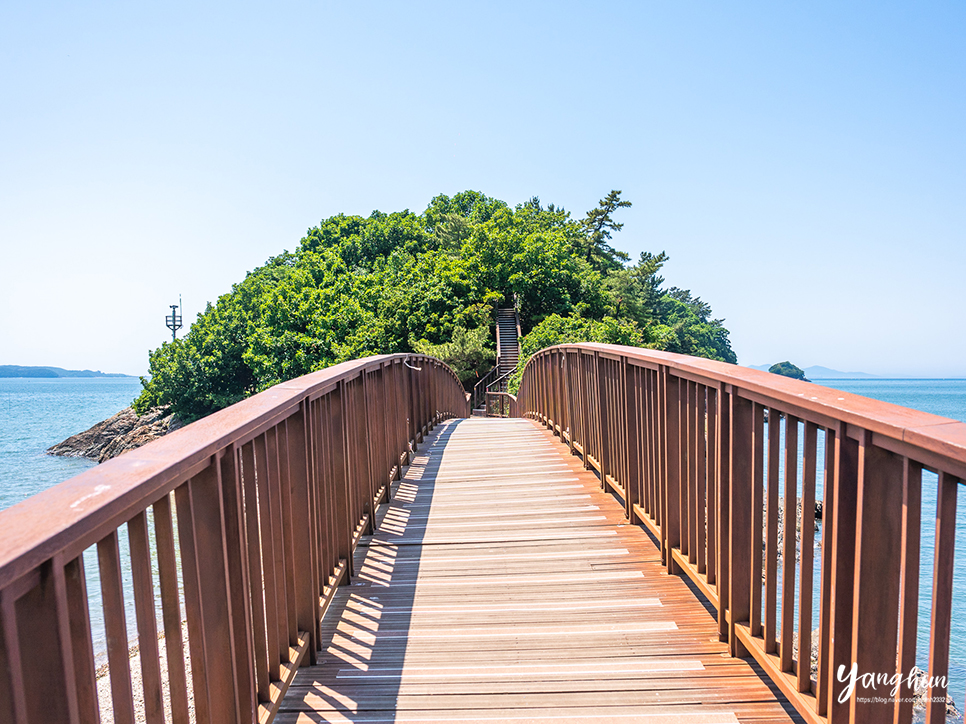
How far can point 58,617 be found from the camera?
3.44ft

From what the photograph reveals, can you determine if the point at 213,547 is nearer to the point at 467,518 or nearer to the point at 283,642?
the point at 283,642

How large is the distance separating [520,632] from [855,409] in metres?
1.88

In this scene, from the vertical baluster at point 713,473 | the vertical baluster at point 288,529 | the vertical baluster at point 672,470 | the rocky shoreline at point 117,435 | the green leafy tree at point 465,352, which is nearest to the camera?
the vertical baluster at point 288,529

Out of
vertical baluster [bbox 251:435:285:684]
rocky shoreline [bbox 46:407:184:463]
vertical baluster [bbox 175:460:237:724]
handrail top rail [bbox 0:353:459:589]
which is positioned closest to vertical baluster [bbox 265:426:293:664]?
vertical baluster [bbox 251:435:285:684]

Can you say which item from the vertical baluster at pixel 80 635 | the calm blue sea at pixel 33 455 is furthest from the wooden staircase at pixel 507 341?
the vertical baluster at pixel 80 635

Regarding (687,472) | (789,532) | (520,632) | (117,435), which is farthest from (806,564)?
(117,435)

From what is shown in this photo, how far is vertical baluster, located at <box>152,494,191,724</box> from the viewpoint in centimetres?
147

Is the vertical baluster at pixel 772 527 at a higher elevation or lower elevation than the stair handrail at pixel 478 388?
higher

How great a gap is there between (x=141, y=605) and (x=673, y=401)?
2725mm

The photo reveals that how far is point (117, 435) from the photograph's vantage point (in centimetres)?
5334

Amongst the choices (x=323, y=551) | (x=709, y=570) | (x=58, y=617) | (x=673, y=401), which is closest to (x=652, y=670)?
(x=709, y=570)

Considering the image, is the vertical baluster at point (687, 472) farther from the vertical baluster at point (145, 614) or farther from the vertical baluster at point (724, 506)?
the vertical baluster at point (145, 614)

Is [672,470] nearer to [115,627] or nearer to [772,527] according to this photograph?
[772,527]

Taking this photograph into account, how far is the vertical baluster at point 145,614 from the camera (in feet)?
4.49
